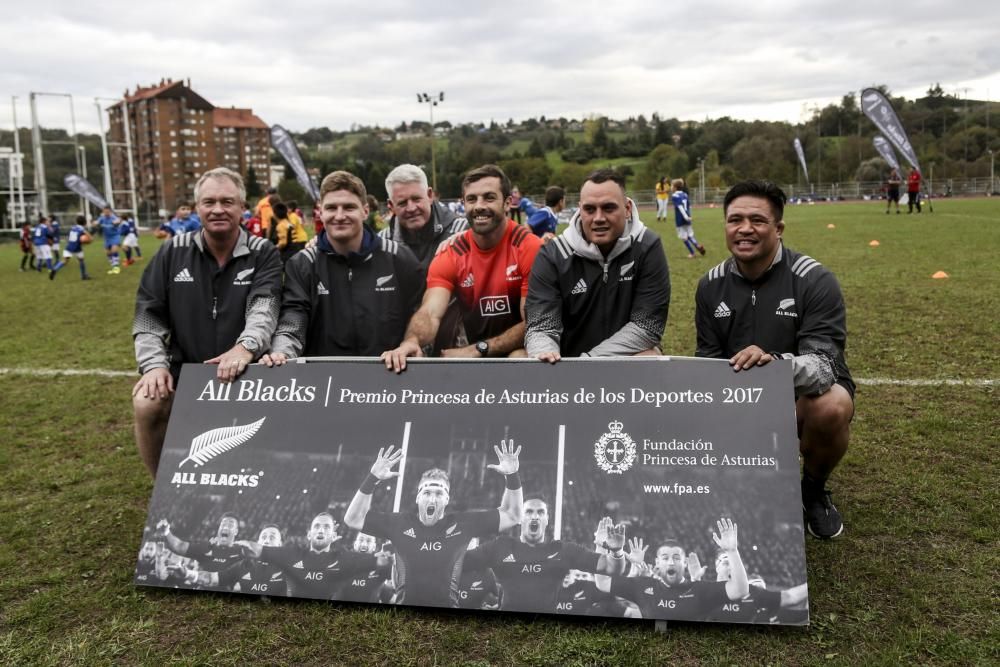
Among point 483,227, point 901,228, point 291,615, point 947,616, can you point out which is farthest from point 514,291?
point 901,228

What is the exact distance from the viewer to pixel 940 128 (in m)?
93.2

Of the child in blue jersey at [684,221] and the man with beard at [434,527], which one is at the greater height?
the child in blue jersey at [684,221]

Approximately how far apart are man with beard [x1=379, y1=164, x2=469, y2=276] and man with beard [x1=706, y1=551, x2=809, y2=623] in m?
3.35

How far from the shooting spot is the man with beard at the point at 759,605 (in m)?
2.85

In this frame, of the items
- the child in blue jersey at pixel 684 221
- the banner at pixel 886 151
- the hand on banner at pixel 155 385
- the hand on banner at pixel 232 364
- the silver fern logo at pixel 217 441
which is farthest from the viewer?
the banner at pixel 886 151

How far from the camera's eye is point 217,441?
356 cm

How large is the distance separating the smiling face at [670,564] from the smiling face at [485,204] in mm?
2225

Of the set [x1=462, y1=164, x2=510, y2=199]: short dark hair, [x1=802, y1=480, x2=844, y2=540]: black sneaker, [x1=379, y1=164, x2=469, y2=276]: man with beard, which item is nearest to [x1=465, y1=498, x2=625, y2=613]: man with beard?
[x1=802, y1=480, x2=844, y2=540]: black sneaker

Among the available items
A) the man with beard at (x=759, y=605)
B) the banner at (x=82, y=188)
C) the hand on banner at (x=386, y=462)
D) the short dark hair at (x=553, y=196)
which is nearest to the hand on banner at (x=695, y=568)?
the man with beard at (x=759, y=605)

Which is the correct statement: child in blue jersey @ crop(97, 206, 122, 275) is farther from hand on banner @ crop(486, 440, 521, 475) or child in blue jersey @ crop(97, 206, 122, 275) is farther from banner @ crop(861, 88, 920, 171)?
banner @ crop(861, 88, 920, 171)

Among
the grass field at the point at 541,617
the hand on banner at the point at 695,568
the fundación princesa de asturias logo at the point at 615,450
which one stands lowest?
the grass field at the point at 541,617

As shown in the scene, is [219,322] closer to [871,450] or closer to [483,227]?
Result: [483,227]

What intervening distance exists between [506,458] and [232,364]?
1.44 metres

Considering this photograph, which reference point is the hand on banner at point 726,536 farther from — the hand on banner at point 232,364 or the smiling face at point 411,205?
the smiling face at point 411,205
